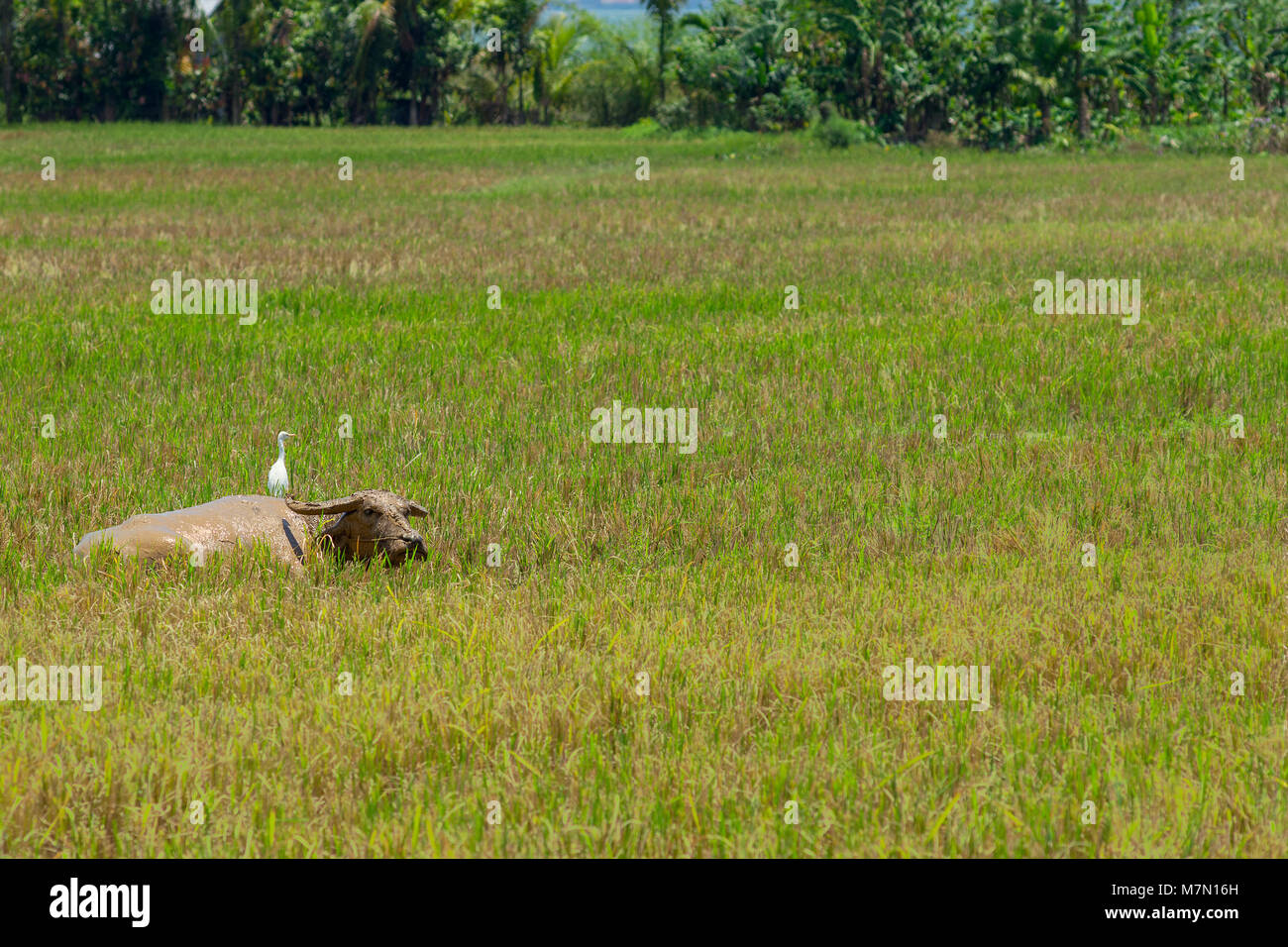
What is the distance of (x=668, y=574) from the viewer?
516 cm

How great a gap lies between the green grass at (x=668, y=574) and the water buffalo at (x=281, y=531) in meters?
0.14

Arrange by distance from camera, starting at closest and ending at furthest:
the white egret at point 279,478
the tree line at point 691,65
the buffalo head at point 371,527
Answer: the buffalo head at point 371,527 < the white egret at point 279,478 < the tree line at point 691,65

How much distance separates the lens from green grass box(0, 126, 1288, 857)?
3264 millimetres

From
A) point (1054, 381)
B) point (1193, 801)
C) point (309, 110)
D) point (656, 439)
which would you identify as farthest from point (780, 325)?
point (309, 110)

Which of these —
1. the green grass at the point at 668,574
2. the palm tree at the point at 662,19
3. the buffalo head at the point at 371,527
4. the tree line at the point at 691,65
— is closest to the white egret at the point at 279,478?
the green grass at the point at 668,574

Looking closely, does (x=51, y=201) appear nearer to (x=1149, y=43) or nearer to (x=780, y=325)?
(x=780, y=325)

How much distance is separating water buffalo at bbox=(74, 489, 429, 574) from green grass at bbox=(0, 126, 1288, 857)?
143mm

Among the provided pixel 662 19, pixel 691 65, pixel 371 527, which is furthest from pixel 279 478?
pixel 662 19

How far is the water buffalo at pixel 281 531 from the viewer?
512 centimetres

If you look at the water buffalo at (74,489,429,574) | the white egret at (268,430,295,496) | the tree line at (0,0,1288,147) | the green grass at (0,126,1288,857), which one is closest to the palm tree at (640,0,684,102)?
the tree line at (0,0,1288,147)

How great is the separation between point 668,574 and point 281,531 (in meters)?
1.54

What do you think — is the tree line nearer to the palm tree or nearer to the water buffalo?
the palm tree

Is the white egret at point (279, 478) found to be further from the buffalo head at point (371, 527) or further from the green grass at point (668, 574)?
the buffalo head at point (371, 527)
